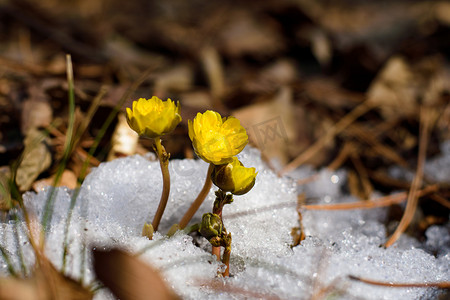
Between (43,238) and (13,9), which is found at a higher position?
(13,9)

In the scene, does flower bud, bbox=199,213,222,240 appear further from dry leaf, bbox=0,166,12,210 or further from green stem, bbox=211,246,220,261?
dry leaf, bbox=0,166,12,210

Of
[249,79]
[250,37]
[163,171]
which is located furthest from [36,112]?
[250,37]

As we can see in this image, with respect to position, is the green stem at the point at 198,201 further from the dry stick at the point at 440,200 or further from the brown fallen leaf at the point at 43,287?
the dry stick at the point at 440,200

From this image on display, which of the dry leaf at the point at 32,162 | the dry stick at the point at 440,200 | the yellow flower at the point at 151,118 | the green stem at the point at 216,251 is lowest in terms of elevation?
the dry stick at the point at 440,200

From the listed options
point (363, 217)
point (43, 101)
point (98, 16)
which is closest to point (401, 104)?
point (363, 217)

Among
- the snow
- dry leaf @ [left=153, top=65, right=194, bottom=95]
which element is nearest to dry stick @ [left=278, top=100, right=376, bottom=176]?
the snow

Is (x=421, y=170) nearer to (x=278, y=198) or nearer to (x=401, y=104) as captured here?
(x=401, y=104)

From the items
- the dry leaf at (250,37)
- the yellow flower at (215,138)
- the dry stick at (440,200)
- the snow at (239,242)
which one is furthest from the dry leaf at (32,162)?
the dry leaf at (250,37)
